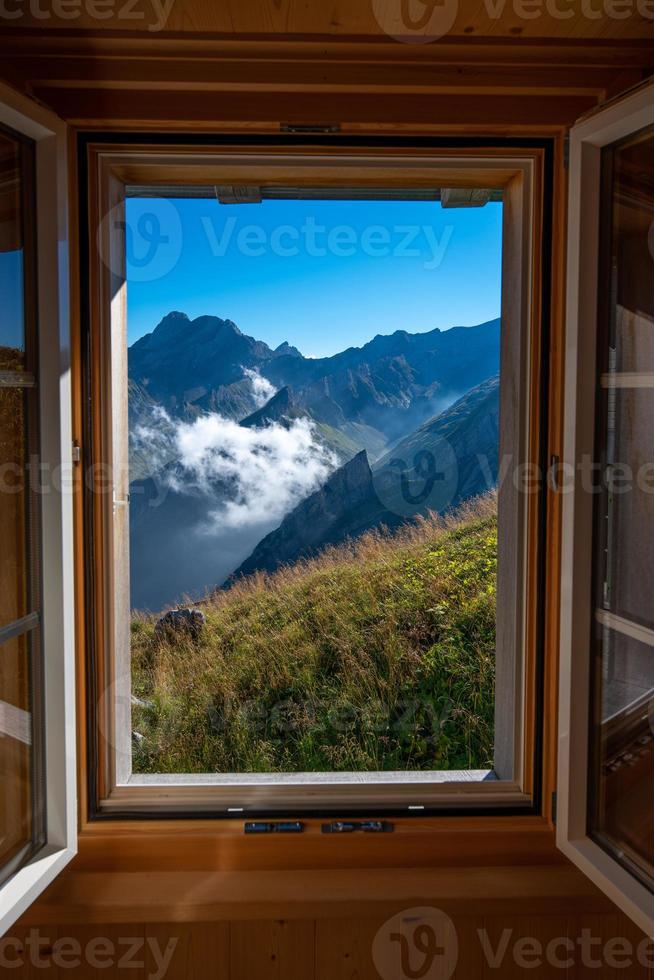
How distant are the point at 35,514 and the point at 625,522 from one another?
120cm

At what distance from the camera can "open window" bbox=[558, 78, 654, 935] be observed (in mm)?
1068

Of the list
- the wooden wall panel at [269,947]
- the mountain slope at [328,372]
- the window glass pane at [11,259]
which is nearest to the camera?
the window glass pane at [11,259]

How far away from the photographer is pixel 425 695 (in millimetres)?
2742

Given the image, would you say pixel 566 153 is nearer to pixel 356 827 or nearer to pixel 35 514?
pixel 35 514

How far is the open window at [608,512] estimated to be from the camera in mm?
1068

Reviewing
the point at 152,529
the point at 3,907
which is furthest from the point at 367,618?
the point at 3,907

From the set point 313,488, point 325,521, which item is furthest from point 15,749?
point 313,488

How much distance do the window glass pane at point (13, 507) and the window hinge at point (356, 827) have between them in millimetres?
802

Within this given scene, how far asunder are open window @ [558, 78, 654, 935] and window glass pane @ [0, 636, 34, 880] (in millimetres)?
1073

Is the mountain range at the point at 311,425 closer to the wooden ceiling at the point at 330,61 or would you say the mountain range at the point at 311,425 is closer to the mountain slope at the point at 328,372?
the mountain slope at the point at 328,372

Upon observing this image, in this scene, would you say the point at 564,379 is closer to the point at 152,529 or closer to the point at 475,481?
the point at 475,481

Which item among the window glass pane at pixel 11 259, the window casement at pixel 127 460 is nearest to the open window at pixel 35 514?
the window glass pane at pixel 11 259

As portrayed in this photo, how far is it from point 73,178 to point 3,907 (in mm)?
1372

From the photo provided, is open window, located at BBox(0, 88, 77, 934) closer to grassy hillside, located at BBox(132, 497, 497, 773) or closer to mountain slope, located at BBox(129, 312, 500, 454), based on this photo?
grassy hillside, located at BBox(132, 497, 497, 773)
